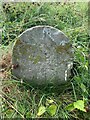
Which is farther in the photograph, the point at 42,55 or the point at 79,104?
the point at 42,55

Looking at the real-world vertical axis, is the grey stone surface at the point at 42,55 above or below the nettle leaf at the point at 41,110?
above

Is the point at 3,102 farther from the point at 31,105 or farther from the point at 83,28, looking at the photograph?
the point at 83,28

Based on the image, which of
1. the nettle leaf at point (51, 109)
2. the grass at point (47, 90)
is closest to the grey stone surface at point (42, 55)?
the grass at point (47, 90)

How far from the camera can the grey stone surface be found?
248cm

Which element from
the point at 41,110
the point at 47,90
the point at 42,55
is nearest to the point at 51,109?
the point at 41,110

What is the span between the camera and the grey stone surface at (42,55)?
248cm

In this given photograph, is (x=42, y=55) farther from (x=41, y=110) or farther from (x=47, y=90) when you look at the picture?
(x=41, y=110)

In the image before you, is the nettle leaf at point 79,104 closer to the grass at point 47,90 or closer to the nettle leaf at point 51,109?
→ the grass at point 47,90

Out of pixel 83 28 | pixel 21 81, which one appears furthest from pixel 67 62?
pixel 83 28

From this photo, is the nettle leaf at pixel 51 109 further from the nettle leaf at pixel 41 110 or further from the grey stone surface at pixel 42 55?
the grey stone surface at pixel 42 55

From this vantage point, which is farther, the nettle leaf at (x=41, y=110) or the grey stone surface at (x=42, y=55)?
the grey stone surface at (x=42, y=55)

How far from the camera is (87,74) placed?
8.57 feet

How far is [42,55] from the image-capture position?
2.49 metres

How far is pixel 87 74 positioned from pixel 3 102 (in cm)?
63
